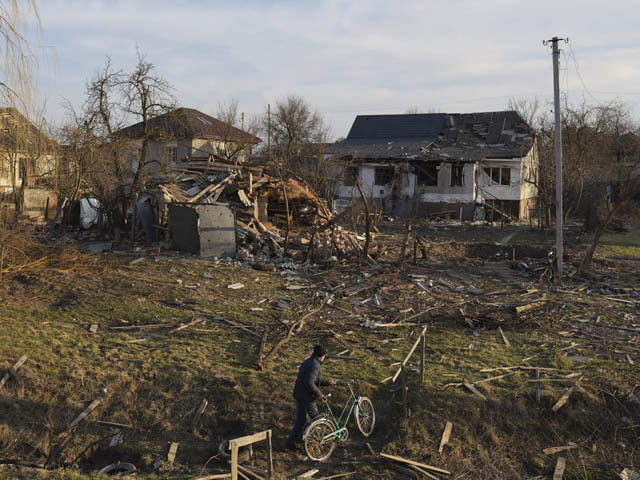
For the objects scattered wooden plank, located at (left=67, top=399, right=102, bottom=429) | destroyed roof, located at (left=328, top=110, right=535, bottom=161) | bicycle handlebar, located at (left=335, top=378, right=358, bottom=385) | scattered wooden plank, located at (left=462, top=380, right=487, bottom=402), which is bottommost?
scattered wooden plank, located at (left=67, top=399, right=102, bottom=429)

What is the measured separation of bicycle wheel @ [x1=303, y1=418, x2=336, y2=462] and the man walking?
0.24m

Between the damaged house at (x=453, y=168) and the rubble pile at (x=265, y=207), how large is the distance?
445 inches

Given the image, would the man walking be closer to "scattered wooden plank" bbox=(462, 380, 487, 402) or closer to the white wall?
"scattered wooden plank" bbox=(462, 380, 487, 402)

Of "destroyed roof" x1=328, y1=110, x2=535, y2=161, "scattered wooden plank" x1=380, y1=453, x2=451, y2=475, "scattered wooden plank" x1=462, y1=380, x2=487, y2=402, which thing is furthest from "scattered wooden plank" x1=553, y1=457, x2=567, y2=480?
"destroyed roof" x1=328, y1=110, x2=535, y2=161

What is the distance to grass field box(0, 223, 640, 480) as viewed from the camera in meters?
7.03

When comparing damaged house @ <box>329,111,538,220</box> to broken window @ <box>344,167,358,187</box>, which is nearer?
damaged house @ <box>329,111,538,220</box>

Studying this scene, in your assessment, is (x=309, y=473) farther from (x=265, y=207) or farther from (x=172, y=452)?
(x=265, y=207)

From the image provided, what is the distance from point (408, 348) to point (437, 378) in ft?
5.17

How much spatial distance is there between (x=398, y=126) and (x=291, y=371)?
105 ft

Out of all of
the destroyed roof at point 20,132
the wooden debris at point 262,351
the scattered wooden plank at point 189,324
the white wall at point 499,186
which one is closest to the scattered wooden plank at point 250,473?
the wooden debris at point 262,351

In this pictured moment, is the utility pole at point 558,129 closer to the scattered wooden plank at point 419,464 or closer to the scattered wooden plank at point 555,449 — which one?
the scattered wooden plank at point 555,449

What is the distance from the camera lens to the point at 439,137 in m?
36.6

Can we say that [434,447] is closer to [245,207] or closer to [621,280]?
[621,280]

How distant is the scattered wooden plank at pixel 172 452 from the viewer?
6.83 metres
